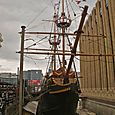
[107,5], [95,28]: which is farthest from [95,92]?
[107,5]

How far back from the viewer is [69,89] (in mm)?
14531

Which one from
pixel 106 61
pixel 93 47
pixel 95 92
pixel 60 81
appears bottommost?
pixel 95 92

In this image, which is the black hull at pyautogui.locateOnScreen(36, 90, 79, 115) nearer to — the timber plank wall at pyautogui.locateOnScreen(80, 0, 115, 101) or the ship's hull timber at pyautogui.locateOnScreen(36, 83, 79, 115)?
the ship's hull timber at pyautogui.locateOnScreen(36, 83, 79, 115)

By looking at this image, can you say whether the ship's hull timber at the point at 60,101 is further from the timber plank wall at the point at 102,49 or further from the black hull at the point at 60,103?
the timber plank wall at the point at 102,49

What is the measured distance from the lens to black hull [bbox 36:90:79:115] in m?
14.8

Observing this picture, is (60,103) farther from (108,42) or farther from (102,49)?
(102,49)

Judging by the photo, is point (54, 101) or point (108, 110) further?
point (108, 110)

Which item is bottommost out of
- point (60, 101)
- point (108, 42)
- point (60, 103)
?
point (60, 103)

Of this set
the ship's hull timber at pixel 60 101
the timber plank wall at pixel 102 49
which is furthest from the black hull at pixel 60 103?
the timber plank wall at pixel 102 49

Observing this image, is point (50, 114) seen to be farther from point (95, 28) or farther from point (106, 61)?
point (95, 28)

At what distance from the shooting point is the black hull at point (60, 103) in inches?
583

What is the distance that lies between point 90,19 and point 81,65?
16.2m

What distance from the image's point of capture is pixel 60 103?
14.9 m

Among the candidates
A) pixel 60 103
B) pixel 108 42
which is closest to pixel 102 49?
pixel 108 42
